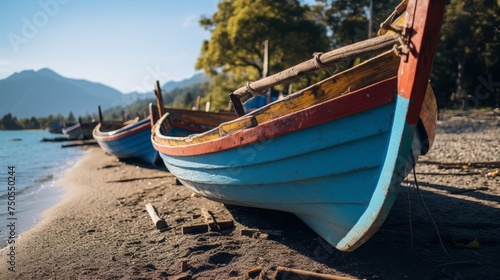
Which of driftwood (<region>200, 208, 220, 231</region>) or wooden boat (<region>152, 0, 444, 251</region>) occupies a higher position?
wooden boat (<region>152, 0, 444, 251</region>)

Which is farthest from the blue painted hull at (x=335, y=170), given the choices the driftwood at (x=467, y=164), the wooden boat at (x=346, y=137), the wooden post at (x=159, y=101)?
the wooden post at (x=159, y=101)

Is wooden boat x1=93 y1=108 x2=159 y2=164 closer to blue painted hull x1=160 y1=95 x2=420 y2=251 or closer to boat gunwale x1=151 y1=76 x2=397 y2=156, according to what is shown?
boat gunwale x1=151 y1=76 x2=397 y2=156

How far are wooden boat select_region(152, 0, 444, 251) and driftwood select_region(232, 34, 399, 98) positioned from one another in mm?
10

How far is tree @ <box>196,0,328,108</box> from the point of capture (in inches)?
1073

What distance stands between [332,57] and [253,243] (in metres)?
2.35

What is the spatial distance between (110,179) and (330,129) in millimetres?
8843

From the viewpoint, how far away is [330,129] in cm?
290

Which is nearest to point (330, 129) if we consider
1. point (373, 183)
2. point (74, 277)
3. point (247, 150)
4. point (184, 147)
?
point (373, 183)

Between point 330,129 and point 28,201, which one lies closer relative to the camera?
point 330,129

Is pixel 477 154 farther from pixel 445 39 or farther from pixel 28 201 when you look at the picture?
pixel 445 39

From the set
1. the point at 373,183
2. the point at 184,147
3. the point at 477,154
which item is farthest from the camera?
the point at 477,154

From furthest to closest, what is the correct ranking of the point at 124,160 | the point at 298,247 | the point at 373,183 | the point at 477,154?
the point at 124,160 < the point at 477,154 < the point at 298,247 < the point at 373,183

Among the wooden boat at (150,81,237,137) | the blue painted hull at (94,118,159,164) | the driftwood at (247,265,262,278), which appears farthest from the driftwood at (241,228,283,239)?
the blue painted hull at (94,118,159,164)

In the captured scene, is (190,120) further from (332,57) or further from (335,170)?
(335,170)
